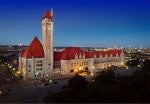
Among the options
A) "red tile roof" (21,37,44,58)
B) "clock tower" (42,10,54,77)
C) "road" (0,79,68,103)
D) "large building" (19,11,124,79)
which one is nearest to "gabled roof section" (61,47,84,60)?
"large building" (19,11,124,79)

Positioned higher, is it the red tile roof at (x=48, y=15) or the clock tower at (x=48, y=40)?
the red tile roof at (x=48, y=15)

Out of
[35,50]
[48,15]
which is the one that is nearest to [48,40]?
[35,50]

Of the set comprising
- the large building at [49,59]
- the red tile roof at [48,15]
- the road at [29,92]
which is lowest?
the road at [29,92]

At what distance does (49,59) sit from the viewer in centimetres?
7238

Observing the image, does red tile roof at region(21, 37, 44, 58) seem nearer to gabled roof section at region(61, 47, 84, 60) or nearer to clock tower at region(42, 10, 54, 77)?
clock tower at region(42, 10, 54, 77)

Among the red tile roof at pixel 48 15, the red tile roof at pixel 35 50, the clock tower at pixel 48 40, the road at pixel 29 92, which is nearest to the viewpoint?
the road at pixel 29 92

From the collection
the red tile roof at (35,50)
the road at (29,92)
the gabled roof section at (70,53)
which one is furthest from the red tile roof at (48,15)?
the road at (29,92)

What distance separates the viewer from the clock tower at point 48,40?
7150 cm

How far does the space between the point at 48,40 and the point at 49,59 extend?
5291mm

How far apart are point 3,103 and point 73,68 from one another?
120 feet

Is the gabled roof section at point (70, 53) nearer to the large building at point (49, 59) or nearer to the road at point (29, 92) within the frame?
the large building at point (49, 59)

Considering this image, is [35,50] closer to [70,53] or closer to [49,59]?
[49,59]

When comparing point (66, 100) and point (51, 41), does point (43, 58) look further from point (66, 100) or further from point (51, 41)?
point (66, 100)

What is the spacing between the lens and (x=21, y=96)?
1971 inches
